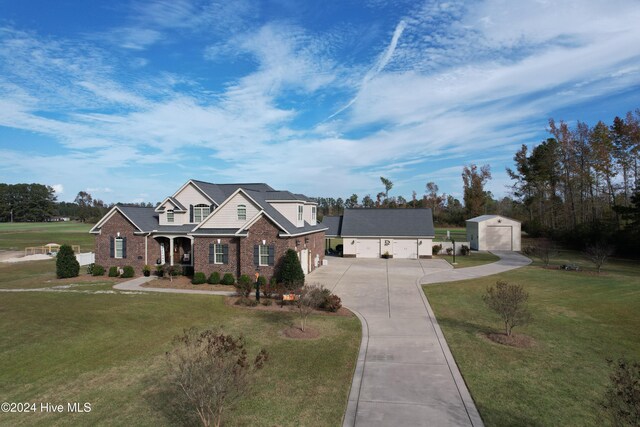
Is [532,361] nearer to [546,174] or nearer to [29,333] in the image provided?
[29,333]

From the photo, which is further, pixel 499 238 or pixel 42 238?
pixel 42 238

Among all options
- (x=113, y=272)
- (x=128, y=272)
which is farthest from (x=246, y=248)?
(x=113, y=272)

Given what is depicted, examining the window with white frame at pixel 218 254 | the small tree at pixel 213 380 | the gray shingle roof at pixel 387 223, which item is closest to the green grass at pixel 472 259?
the gray shingle roof at pixel 387 223

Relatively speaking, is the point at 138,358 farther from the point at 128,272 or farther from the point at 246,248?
the point at 128,272

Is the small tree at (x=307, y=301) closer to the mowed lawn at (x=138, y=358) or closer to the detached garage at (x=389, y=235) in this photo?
the mowed lawn at (x=138, y=358)

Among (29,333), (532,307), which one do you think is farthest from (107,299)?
(532,307)

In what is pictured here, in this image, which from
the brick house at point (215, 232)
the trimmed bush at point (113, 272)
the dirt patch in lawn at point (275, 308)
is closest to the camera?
the dirt patch in lawn at point (275, 308)

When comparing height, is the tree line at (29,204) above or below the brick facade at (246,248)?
above

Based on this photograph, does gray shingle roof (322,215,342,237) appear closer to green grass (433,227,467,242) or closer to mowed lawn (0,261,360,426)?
green grass (433,227,467,242)
